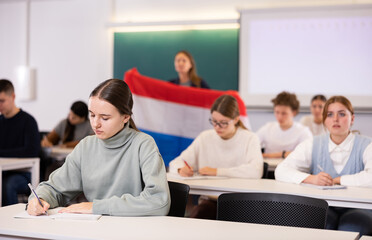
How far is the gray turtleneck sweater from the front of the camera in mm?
2002

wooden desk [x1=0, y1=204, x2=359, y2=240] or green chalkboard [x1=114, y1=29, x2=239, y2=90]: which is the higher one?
green chalkboard [x1=114, y1=29, x2=239, y2=90]

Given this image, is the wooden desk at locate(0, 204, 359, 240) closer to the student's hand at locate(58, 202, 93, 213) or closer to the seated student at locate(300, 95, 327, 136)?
the student's hand at locate(58, 202, 93, 213)

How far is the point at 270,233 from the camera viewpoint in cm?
174

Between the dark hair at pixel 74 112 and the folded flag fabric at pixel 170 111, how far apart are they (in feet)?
2.92

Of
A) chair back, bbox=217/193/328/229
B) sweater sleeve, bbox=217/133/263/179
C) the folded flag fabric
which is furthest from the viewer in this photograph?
the folded flag fabric

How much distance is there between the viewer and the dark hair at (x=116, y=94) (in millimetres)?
2088

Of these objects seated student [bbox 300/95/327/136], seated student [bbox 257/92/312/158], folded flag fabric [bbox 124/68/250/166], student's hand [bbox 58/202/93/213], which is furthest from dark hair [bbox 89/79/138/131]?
seated student [bbox 300/95/327/136]

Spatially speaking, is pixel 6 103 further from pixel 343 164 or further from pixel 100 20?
pixel 100 20

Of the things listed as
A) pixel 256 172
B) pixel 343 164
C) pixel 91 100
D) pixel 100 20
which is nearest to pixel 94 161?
pixel 91 100

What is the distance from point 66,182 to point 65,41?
589 centimetres

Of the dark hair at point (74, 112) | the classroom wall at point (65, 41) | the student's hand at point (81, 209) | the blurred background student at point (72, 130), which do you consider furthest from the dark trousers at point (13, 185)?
the classroom wall at point (65, 41)

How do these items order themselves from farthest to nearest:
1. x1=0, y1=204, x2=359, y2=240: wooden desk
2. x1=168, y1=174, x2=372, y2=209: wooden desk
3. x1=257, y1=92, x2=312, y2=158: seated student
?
1. x1=257, y1=92, x2=312, y2=158: seated student
2. x1=168, y1=174, x2=372, y2=209: wooden desk
3. x1=0, y1=204, x2=359, y2=240: wooden desk

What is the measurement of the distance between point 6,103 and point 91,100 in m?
2.43

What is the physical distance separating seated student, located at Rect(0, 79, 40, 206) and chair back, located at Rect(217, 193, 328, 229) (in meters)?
2.50
